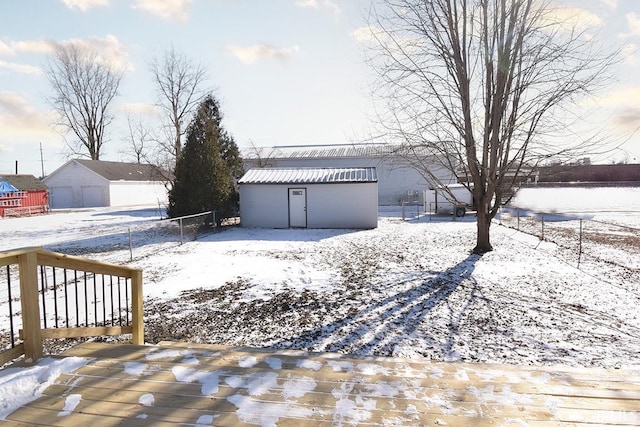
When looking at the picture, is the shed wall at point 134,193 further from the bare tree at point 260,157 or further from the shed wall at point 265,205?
the shed wall at point 265,205

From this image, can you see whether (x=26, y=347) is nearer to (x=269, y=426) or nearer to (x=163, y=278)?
(x=269, y=426)

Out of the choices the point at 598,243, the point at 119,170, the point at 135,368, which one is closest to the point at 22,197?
the point at 119,170

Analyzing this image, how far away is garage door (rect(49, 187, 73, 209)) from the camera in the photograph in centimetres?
3800

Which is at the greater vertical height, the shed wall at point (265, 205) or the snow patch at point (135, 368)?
the shed wall at point (265, 205)

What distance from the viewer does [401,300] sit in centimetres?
661

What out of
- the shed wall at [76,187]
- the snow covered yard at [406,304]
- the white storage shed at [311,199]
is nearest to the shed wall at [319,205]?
the white storage shed at [311,199]

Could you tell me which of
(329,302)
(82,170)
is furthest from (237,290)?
(82,170)

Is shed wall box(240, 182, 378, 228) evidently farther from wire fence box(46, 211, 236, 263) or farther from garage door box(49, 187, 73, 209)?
garage door box(49, 187, 73, 209)

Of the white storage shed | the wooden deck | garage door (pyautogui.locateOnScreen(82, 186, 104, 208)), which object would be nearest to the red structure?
garage door (pyautogui.locateOnScreen(82, 186, 104, 208))

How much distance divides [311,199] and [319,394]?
16.0 metres

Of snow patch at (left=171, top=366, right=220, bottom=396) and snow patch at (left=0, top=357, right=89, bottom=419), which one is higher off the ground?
snow patch at (left=0, top=357, right=89, bottom=419)

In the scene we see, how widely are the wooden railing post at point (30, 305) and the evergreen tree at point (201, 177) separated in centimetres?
1547

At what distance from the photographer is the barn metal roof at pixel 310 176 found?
18.2 meters

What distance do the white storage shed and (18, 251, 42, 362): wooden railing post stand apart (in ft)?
51.0
